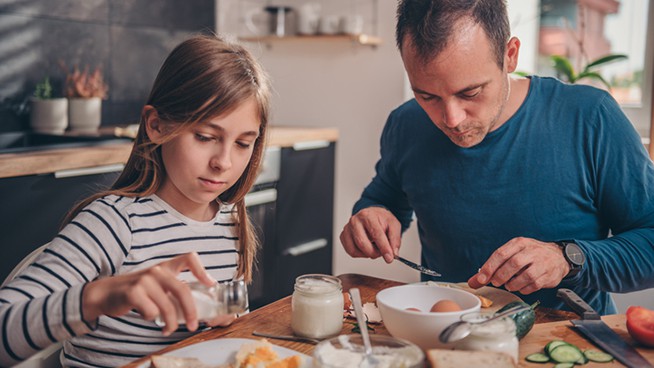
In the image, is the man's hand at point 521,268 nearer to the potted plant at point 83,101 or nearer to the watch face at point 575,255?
the watch face at point 575,255

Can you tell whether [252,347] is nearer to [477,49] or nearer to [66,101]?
[477,49]

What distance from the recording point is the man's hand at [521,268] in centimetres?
119

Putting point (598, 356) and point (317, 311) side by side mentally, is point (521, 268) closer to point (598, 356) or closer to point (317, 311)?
point (598, 356)

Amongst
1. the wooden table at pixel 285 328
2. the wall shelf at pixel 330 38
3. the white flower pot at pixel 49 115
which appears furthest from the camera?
the wall shelf at pixel 330 38

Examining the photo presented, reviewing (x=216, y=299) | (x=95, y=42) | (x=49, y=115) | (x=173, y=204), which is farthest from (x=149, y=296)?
(x=95, y=42)

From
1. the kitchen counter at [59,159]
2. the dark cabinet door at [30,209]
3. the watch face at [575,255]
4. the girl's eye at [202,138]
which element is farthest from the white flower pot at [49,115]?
the watch face at [575,255]

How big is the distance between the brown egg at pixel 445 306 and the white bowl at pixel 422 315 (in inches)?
0.5

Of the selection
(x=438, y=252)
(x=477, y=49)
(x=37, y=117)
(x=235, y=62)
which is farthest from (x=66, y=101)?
(x=477, y=49)

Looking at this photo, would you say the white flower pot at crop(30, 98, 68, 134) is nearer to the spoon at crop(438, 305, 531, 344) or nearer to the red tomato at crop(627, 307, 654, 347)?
the spoon at crop(438, 305, 531, 344)

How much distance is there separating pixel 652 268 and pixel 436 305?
1.89ft

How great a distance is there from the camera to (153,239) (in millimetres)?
1327

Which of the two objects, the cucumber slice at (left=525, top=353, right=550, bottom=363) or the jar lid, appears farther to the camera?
the jar lid

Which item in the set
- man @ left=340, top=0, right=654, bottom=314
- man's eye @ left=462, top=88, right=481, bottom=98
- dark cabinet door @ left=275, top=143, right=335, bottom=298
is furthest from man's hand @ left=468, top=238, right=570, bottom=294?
dark cabinet door @ left=275, top=143, right=335, bottom=298

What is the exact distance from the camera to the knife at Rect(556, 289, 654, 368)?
0.99 metres
